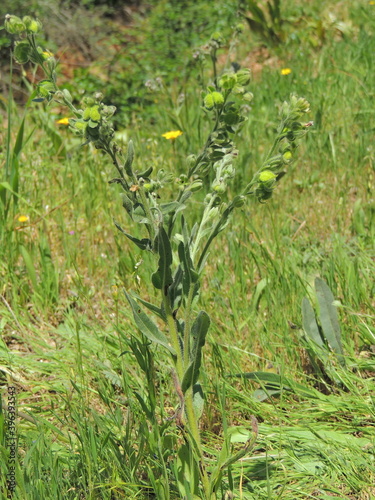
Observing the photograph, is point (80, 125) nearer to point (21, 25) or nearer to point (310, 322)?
point (21, 25)

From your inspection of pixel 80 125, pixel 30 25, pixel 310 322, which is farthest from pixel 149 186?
pixel 310 322

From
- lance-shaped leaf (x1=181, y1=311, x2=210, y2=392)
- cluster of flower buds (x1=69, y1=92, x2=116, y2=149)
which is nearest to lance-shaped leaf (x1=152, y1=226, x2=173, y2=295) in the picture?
lance-shaped leaf (x1=181, y1=311, x2=210, y2=392)

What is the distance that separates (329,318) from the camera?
1943 mm

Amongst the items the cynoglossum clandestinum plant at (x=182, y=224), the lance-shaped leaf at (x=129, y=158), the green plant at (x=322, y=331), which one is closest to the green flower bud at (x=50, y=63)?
the cynoglossum clandestinum plant at (x=182, y=224)

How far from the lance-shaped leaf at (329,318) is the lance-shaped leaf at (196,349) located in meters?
0.68

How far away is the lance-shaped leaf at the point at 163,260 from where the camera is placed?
1.35 metres

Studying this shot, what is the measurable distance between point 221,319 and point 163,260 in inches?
32.0

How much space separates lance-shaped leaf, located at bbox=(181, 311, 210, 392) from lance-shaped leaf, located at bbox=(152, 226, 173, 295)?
11cm

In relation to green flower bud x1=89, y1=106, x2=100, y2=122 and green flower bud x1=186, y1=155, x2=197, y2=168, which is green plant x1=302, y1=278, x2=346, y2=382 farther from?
green flower bud x1=89, y1=106, x2=100, y2=122

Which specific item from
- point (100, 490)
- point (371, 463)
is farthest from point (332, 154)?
point (100, 490)

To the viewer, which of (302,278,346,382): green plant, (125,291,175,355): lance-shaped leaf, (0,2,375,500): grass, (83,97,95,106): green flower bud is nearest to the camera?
(83,97,95,106): green flower bud

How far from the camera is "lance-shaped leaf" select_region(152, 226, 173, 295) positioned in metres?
1.35

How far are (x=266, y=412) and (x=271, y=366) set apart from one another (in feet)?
0.74

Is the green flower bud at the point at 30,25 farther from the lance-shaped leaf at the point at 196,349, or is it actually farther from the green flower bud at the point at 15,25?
the lance-shaped leaf at the point at 196,349
